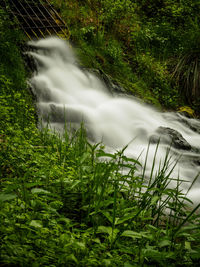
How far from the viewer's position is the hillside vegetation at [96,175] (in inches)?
38.4

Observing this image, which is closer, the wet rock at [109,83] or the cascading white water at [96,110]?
the cascading white water at [96,110]

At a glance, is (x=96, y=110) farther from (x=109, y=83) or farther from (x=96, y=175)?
(x=96, y=175)

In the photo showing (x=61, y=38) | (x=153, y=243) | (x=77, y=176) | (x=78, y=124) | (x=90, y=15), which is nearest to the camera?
(x=153, y=243)

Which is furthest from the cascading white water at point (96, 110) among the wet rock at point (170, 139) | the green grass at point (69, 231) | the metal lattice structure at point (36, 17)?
the green grass at point (69, 231)

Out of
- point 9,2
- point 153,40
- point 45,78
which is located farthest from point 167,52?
point 9,2

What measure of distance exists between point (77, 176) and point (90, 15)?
6.29 meters

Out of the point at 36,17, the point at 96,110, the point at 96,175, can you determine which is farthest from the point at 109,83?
the point at 96,175

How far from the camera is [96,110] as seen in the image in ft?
14.4

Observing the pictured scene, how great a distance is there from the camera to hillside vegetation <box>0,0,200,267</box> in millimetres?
976

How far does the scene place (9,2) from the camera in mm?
5438

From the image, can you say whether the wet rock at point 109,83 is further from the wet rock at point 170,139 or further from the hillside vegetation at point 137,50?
the wet rock at point 170,139

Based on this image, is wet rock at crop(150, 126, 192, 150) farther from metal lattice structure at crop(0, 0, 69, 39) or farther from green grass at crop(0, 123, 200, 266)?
metal lattice structure at crop(0, 0, 69, 39)

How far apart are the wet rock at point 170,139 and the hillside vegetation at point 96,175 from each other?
879 mm

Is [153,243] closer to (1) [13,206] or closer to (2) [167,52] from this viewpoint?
(1) [13,206]
